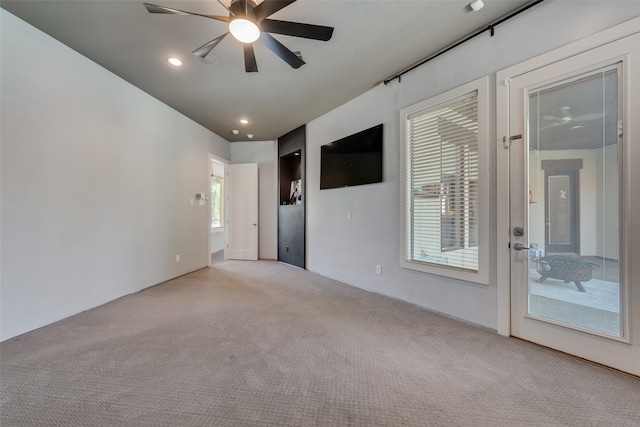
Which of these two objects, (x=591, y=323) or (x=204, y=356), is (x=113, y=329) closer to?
(x=204, y=356)

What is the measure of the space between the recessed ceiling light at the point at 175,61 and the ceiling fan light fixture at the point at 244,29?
1406 mm

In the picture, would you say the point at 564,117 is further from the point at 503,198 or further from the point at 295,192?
the point at 295,192

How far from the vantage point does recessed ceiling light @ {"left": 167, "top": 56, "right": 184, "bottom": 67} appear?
9.00 ft

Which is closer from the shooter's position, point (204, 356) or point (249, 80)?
point (204, 356)

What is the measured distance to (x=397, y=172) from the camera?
10.4 feet

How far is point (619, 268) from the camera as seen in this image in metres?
1.75

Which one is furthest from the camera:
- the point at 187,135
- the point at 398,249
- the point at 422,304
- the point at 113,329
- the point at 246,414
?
the point at 187,135

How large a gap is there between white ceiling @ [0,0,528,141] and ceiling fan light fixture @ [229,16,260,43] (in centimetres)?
43

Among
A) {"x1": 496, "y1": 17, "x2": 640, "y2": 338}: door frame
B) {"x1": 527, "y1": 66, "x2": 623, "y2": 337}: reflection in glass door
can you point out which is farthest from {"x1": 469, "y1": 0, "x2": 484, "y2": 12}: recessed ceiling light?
{"x1": 527, "y1": 66, "x2": 623, "y2": 337}: reflection in glass door

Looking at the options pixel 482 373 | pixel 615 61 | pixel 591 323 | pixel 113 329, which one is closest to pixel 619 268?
pixel 591 323

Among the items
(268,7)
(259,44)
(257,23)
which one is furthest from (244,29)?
(259,44)

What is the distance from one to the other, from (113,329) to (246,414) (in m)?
1.85

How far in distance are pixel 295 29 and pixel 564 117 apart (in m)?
2.23

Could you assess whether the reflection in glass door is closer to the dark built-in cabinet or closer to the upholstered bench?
the upholstered bench
